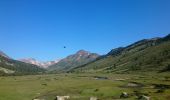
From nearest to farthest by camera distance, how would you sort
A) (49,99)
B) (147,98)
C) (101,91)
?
(147,98)
(49,99)
(101,91)

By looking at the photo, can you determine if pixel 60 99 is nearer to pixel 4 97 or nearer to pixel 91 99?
pixel 91 99

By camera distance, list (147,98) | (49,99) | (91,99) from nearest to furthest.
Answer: (147,98) → (91,99) → (49,99)

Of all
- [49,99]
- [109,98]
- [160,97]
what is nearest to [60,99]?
[49,99]

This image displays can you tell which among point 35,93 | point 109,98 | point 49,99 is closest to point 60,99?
point 49,99

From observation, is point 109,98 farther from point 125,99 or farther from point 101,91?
point 101,91

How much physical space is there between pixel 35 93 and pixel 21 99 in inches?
703

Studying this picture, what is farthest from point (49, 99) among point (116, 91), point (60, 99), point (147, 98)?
point (147, 98)

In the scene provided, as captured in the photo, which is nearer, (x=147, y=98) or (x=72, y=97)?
(x=147, y=98)

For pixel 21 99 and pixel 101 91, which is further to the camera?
pixel 101 91

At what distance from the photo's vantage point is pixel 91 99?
329 feet

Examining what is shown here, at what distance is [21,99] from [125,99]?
3539cm

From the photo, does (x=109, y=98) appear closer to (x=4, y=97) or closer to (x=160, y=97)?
(x=160, y=97)

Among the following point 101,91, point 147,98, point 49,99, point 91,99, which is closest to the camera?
point 147,98

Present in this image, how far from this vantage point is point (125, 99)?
310ft
